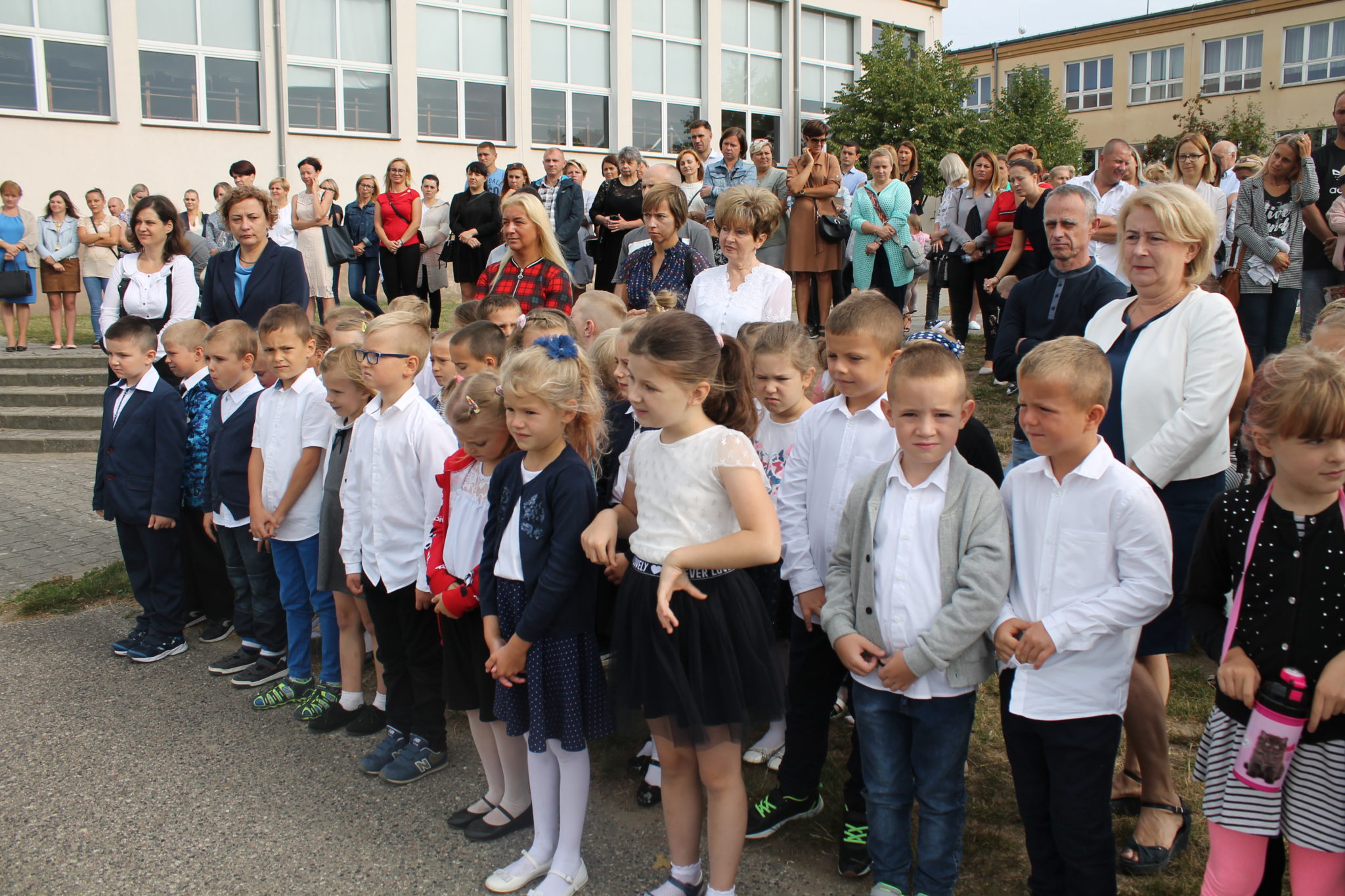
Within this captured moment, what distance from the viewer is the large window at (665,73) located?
2248 centimetres

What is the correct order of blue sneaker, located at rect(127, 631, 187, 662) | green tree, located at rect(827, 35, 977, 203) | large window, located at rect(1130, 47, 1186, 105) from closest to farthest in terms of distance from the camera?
blue sneaker, located at rect(127, 631, 187, 662) < green tree, located at rect(827, 35, 977, 203) < large window, located at rect(1130, 47, 1186, 105)

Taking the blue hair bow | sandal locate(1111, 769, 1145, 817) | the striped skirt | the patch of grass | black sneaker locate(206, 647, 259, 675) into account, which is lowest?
black sneaker locate(206, 647, 259, 675)

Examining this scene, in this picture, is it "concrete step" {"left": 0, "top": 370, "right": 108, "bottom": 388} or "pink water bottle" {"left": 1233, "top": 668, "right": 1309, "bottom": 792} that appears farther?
"concrete step" {"left": 0, "top": 370, "right": 108, "bottom": 388}

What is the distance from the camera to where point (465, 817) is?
11.3ft

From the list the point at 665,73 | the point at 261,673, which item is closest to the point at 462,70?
the point at 665,73

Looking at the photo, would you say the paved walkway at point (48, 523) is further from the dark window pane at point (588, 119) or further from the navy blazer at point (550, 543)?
the dark window pane at point (588, 119)

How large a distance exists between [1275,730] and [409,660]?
2.87 metres

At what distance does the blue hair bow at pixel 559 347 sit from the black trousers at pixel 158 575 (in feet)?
10.0

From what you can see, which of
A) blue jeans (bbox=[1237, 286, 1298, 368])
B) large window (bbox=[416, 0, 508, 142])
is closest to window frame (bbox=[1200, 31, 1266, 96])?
large window (bbox=[416, 0, 508, 142])

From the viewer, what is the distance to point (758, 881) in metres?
3.00

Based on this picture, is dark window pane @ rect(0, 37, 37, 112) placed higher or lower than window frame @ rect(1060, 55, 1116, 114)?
lower

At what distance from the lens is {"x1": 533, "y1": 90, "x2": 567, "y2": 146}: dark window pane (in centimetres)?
2105

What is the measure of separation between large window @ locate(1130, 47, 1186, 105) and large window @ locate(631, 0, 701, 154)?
1015 inches

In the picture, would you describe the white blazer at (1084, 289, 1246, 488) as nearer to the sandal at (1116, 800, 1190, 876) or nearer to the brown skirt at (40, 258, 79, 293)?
the sandal at (1116, 800, 1190, 876)
